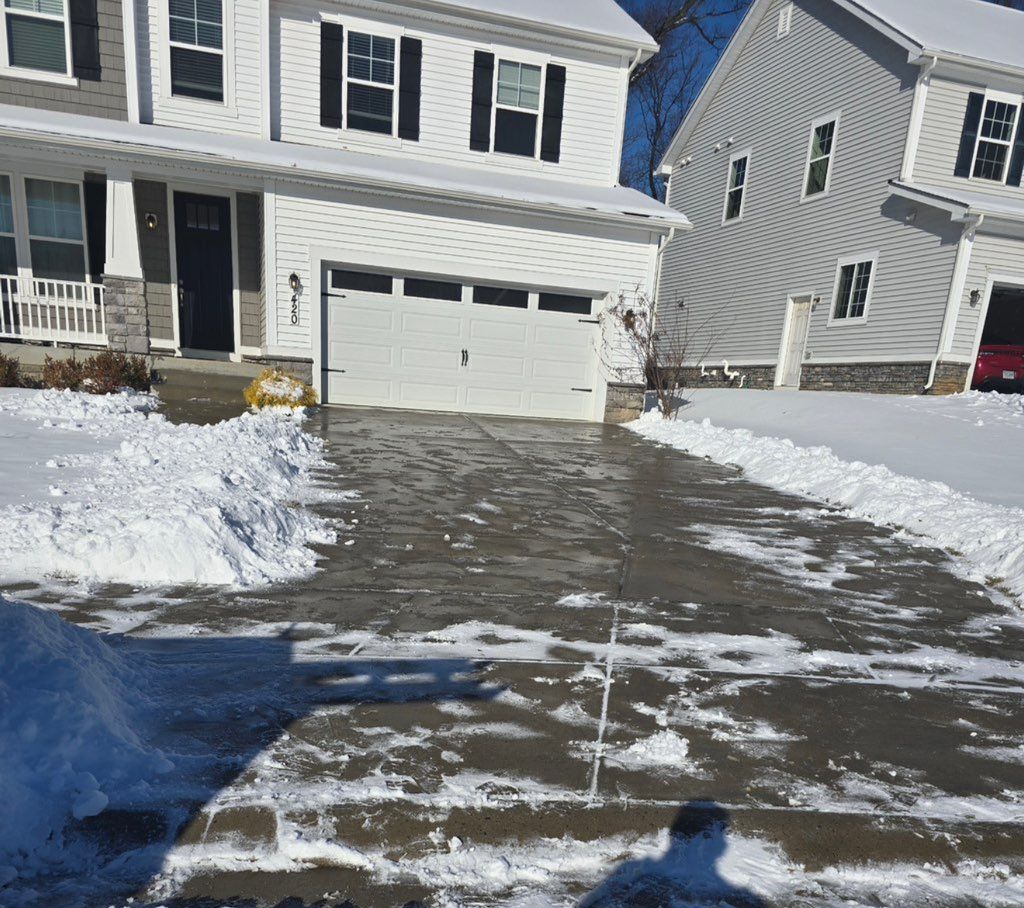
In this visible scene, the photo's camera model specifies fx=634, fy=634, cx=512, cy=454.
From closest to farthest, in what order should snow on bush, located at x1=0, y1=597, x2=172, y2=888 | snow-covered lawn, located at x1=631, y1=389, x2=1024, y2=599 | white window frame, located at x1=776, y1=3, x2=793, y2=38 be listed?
1. snow on bush, located at x1=0, y1=597, x2=172, y2=888
2. snow-covered lawn, located at x1=631, y1=389, x2=1024, y2=599
3. white window frame, located at x1=776, y1=3, x2=793, y2=38

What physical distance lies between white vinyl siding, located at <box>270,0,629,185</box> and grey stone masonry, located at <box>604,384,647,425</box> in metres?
4.50

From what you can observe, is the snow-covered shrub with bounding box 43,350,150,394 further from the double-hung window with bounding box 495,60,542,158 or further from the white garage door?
the double-hung window with bounding box 495,60,542,158

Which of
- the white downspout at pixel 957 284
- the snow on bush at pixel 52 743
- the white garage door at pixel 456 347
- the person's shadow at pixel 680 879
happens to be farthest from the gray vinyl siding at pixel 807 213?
the snow on bush at pixel 52 743

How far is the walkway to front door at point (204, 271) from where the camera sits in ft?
37.4

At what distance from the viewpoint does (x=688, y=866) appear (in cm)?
198

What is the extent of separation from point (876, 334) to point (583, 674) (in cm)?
1424

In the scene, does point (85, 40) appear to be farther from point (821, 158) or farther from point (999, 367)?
point (999, 367)

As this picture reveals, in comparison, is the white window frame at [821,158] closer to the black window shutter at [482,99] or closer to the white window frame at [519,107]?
the white window frame at [519,107]

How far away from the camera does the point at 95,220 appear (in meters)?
11.0

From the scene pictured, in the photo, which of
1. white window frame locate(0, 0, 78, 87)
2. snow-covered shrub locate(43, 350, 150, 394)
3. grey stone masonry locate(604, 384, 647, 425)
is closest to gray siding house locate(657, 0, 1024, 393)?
grey stone masonry locate(604, 384, 647, 425)

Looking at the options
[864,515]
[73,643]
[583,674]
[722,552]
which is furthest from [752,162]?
[73,643]

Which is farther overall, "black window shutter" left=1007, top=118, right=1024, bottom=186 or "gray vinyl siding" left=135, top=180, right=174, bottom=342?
"black window shutter" left=1007, top=118, right=1024, bottom=186

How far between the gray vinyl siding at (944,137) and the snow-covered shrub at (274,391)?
A: 13478 mm

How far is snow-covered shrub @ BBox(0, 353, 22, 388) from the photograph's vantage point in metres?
8.52
